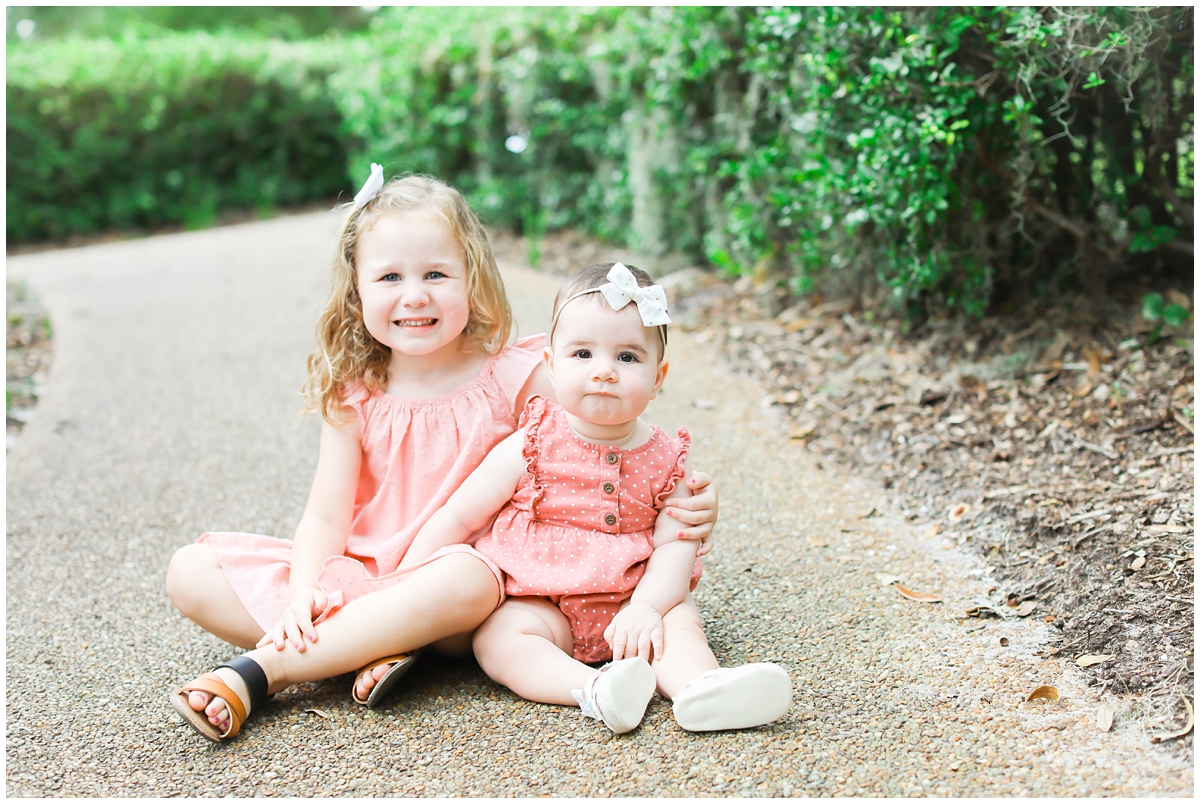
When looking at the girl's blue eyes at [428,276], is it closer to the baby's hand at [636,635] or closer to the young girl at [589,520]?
the young girl at [589,520]

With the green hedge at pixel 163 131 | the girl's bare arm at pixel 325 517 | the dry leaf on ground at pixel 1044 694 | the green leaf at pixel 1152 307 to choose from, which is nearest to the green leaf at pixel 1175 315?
the green leaf at pixel 1152 307

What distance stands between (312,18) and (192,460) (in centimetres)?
1713

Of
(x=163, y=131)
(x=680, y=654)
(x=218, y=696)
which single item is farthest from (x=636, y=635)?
(x=163, y=131)

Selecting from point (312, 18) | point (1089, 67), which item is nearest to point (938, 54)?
point (1089, 67)

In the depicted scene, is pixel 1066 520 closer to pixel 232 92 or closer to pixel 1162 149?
pixel 1162 149

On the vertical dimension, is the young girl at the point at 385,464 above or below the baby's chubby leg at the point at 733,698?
above

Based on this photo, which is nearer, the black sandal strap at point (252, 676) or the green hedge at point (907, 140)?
the black sandal strap at point (252, 676)

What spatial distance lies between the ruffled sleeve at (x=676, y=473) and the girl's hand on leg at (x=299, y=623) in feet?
2.38

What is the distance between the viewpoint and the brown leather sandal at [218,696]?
1.92m

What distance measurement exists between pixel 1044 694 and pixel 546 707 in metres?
0.98

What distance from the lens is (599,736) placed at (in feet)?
6.24

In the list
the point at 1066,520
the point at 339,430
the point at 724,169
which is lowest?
the point at 1066,520

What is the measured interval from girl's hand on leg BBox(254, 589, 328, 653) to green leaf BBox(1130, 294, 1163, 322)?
2817 mm

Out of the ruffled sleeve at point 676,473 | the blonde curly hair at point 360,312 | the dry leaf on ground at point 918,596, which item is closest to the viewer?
the ruffled sleeve at point 676,473
